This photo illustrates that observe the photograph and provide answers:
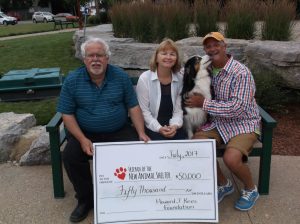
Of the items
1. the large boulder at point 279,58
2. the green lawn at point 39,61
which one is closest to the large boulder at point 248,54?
the large boulder at point 279,58

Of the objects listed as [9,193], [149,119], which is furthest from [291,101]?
→ [9,193]

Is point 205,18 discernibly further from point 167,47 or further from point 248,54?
point 167,47

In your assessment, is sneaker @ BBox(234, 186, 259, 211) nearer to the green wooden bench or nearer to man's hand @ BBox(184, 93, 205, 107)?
the green wooden bench

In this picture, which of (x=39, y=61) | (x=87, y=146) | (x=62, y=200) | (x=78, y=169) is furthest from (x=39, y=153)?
(x=39, y=61)

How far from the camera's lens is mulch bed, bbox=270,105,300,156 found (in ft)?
15.1

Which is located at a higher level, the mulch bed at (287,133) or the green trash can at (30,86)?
the green trash can at (30,86)

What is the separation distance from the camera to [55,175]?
3.48 meters

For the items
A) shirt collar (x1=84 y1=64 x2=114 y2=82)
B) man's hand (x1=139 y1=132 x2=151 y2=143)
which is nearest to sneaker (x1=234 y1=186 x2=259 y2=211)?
man's hand (x1=139 y1=132 x2=151 y2=143)

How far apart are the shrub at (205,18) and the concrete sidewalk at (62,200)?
3.58 metres

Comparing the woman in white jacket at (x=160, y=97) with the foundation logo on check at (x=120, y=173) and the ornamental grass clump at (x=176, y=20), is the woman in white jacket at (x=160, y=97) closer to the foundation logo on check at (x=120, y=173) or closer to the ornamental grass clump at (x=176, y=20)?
the foundation logo on check at (x=120, y=173)

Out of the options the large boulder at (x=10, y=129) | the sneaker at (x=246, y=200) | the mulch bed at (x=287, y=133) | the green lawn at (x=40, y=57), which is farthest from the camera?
the green lawn at (x=40, y=57)

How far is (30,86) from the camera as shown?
6.06 metres

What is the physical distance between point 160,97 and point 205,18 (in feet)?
13.2

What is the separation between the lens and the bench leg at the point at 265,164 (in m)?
3.43
